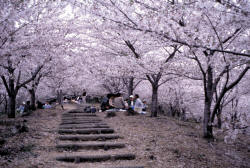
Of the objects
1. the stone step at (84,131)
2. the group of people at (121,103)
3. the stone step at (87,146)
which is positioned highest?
the group of people at (121,103)

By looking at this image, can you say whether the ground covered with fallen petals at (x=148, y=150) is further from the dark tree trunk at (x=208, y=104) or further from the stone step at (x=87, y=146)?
the dark tree trunk at (x=208, y=104)

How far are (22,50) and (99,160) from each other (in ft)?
12.9

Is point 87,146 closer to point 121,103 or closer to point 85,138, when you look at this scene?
point 85,138

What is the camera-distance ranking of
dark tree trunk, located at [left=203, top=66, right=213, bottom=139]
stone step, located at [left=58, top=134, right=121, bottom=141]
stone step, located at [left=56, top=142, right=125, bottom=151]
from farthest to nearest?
dark tree trunk, located at [left=203, top=66, right=213, bottom=139] < stone step, located at [left=58, top=134, right=121, bottom=141] < stone step, located at [left=56, top=142, right=125, bottom=151]

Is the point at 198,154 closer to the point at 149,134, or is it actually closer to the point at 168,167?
the point at 168,167

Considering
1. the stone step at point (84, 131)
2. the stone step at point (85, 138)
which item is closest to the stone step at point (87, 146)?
the stone step at point (85, 138)

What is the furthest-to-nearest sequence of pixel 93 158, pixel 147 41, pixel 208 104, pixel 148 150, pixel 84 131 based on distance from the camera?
pixel 147 41 < pixel 84 131 < pixel 208 104 < pixel 148 150 < pixel 93 158

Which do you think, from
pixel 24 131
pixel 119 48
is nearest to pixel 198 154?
pixel 24 131

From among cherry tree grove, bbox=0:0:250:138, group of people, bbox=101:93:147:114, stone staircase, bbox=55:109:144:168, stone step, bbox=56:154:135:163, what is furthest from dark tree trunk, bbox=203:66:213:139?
group of people, bbox=101:93:147:114

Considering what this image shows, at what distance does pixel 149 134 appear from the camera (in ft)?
23.0

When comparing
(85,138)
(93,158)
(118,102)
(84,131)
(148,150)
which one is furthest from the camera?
(118,102)

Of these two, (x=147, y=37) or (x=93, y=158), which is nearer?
(x=93, y=158)

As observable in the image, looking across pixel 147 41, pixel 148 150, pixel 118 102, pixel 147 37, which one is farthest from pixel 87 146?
pixel 118 102

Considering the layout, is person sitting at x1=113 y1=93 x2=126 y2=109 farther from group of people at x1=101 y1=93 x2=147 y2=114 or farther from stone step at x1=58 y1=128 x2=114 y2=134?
stone step at x1=58 y1=128 x2=114 y2=134
